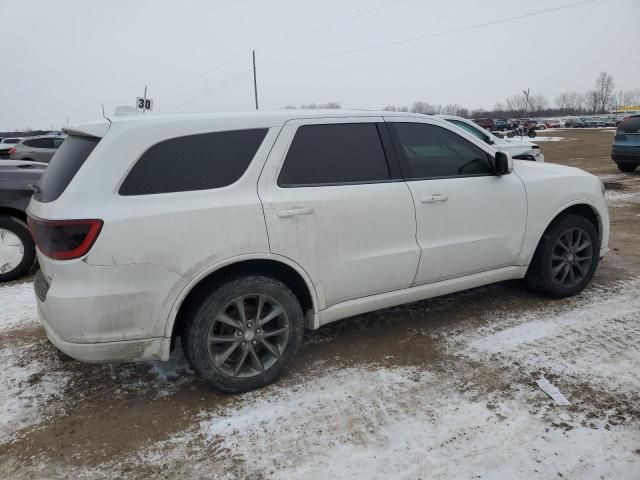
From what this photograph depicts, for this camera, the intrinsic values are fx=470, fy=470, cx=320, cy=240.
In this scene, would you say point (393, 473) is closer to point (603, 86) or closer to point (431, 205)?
point (431, 205)

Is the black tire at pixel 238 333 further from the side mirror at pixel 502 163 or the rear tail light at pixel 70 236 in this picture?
the side mirror at pixel 502 163

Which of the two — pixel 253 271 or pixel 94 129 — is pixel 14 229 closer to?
pixel 94 129

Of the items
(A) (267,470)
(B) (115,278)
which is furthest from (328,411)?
(B) (115,278)

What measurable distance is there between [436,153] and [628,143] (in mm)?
10619

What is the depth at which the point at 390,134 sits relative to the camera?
3406mm

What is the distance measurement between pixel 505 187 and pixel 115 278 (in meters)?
2.91

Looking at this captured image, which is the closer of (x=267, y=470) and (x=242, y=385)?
(x=267, y=470)

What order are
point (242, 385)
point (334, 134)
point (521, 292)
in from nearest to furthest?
point (242, 385), point (334, 134), point (521, 292)

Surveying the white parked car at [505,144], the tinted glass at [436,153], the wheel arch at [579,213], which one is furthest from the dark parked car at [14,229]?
the white parked car at [505,144]

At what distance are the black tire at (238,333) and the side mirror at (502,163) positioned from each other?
1917 millimetres

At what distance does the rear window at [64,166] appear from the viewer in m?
2.66

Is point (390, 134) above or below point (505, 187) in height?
above

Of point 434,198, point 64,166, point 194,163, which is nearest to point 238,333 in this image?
point 194,163

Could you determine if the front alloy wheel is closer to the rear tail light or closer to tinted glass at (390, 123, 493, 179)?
tinted glass at (390, 123, 493, 179)
